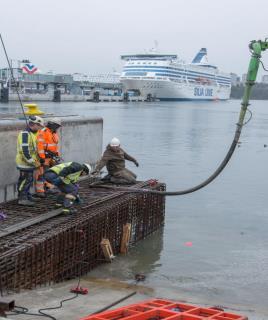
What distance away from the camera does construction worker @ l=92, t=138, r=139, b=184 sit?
40.2 ft

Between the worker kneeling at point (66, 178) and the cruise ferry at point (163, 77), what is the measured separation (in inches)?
4332

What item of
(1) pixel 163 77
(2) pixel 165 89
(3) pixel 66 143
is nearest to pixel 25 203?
(3) pixel 66 143

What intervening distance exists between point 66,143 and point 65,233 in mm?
5288

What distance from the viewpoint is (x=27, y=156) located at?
9.75m

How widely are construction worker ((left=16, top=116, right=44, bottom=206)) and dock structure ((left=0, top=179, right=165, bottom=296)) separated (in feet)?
1.05

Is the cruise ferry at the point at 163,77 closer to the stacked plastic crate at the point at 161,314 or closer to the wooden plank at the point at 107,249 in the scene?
the wooden plank at the point at 107,249

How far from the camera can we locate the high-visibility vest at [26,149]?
974 cm

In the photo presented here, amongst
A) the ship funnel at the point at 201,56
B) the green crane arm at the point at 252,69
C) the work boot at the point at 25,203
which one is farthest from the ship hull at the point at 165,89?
the green crane arm at the point at 252,69

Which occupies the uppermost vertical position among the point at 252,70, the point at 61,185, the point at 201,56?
the point at 201,56

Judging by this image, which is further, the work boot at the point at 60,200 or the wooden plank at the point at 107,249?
the work boot at the point at 60,200

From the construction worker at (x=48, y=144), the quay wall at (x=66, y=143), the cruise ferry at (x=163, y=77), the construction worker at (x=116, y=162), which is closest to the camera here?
the construction worker at (x=48, y=144)

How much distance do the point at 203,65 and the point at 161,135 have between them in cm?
10368

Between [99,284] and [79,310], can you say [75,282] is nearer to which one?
[99,284]

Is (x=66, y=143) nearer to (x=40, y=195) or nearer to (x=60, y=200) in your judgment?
(x=40, y=195)
